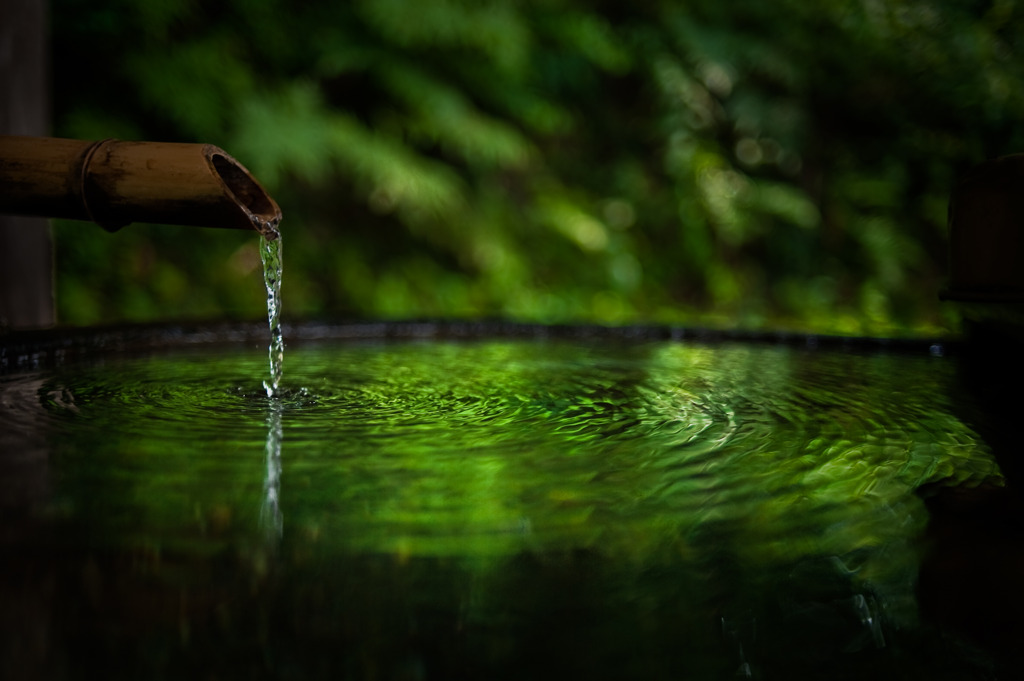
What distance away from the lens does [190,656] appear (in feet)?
1.73

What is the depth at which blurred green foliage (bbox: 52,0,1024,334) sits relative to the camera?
3.74 m

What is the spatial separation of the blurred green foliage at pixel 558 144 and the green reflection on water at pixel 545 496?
6.87 feet

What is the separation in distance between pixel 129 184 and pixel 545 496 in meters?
0.82

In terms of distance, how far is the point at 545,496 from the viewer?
35.5 inches

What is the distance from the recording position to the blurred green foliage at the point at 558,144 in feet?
12.3

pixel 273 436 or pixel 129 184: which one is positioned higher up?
pixel 129 184

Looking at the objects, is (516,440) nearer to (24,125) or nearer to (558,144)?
(24,125)

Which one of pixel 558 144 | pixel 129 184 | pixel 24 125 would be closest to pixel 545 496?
pixel 129 184

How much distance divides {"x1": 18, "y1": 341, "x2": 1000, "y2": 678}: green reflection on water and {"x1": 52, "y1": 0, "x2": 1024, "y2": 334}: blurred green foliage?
2.09m

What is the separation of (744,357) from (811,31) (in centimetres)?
361

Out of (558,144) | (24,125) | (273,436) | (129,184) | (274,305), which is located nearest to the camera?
(273,436)

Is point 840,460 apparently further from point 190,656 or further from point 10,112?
point 10,112

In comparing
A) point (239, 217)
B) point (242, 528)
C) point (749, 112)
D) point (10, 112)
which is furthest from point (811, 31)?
point (242, 528)

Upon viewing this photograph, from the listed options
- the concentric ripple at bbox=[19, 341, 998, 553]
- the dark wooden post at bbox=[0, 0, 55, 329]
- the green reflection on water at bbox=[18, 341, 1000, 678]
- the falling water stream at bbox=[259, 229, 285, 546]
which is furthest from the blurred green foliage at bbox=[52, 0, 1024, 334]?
the green reflection on water at bbox=[18, 341, 1000, 678]
